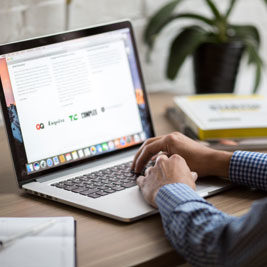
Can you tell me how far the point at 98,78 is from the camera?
3.87ft

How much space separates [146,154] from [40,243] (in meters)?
0.35

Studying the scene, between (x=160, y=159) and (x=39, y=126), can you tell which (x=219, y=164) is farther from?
(x=39, y=126)

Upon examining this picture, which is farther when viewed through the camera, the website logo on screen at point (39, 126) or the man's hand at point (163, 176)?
the website logo on screen at point (39, 126)

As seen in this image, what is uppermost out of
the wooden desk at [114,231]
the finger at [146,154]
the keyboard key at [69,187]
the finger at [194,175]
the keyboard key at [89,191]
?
the finger at [146,154]

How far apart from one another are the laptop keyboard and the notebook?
114 millimetres

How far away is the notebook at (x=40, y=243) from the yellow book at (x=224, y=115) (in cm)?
52

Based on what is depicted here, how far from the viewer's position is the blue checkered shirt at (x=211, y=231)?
765 millimetres

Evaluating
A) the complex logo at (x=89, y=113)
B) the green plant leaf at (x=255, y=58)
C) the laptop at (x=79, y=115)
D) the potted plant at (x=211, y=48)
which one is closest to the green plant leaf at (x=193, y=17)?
the potted plant at (x=211, y=48)

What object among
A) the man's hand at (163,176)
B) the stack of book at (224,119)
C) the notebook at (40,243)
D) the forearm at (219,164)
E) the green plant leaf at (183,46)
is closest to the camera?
the notebook at (40,243)

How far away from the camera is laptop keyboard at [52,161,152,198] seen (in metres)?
1.00

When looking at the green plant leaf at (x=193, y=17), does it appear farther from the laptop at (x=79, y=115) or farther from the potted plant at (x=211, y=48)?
the laptop at (x=79, y=115)

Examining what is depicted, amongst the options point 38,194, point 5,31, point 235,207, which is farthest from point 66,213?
point 5,31

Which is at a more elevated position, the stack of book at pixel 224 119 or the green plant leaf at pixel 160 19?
the green plant leaf at pixel 160 19

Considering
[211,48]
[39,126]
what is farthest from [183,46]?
[39,126]
